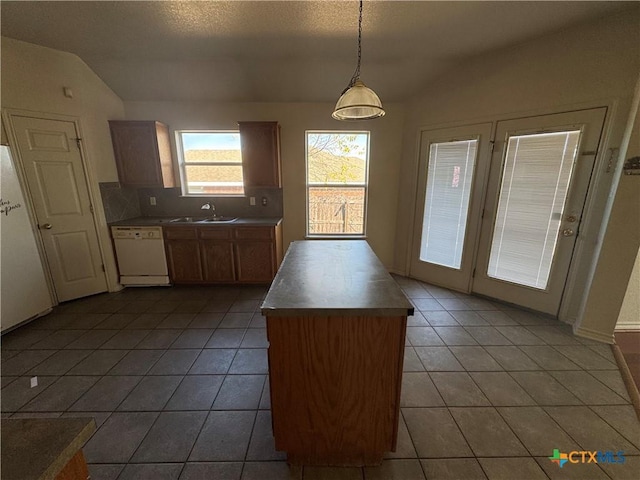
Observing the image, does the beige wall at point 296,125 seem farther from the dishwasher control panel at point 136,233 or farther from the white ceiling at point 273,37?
the dishwasher control panel at point 136,233

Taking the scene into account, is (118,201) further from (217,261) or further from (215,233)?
(217,261)

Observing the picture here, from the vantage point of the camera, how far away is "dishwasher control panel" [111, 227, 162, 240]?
10.9ft

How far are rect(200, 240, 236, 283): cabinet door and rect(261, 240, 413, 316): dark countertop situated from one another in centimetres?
176

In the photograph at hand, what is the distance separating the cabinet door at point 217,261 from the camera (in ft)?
11.4

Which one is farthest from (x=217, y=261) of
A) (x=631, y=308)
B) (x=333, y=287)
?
(x=631, y=308)

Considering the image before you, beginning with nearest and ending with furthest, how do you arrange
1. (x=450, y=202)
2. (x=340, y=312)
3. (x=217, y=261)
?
(x=340, y=312), (x=450, y=202), (x=217, y=261)

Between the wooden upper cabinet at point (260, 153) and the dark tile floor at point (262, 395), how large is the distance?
71.4 inches

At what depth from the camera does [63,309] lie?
9.75 ft

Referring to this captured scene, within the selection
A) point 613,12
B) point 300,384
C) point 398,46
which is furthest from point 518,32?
point 300,384

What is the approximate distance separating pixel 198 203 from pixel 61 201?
1472mm

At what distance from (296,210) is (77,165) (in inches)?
105

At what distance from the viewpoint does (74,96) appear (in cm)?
290

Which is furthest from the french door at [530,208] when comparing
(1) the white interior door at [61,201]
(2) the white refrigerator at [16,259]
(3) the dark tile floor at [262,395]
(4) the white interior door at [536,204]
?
(2) the white refrigerator at [16,259]

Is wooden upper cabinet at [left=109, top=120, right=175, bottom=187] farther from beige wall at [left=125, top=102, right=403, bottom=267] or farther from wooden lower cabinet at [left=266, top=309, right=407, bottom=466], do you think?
wooden lower cabinet at [left=266, top=309, right=407, bottom=466]
